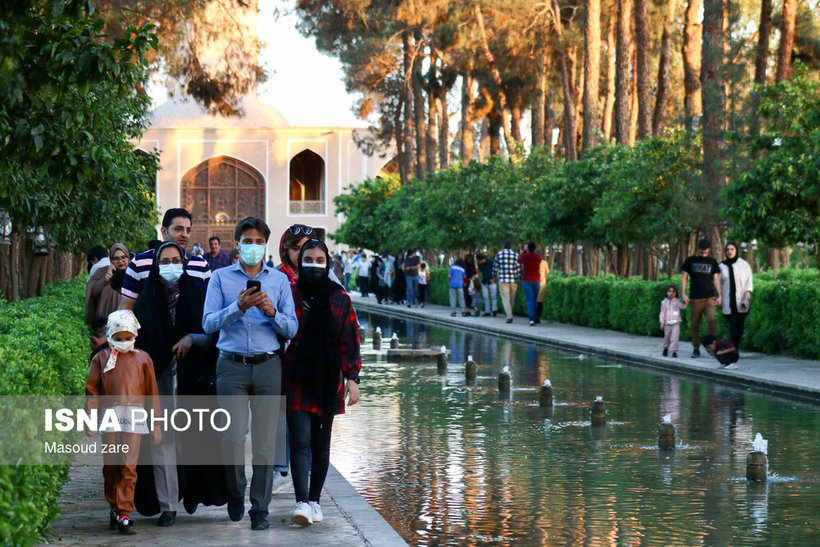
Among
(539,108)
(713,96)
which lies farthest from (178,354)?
(539,108)

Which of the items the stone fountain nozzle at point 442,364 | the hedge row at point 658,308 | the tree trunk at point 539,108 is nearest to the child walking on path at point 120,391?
the stone fountain nozzle at point 442,364

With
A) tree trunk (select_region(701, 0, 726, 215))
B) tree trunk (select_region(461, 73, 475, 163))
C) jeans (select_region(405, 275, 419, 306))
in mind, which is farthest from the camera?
tree trunk (select_region(461, 73, 475, 163))

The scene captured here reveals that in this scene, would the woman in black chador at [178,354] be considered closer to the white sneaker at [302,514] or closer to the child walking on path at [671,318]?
the white sneaker at [302,514]

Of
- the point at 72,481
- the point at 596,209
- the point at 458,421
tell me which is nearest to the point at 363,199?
the point at 596,209

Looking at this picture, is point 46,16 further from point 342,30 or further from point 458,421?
point 342,30

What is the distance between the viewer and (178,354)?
710 cm

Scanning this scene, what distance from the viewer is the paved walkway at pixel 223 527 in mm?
6555

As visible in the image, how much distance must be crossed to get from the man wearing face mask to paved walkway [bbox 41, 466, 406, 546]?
0.20m

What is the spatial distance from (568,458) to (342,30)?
3587cm

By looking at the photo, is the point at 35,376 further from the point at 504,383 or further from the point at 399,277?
the point at 399,277

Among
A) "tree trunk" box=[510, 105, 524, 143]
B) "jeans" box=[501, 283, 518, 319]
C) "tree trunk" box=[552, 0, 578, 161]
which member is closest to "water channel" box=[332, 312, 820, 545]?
"jeans" box=[501, 283, 518, 319]

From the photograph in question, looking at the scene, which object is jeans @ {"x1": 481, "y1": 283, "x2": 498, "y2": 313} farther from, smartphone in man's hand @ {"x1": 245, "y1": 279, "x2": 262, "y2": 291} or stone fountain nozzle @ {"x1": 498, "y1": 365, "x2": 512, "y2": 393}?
smartphone in man's hand @ {"x1": 245, "y1": 279, "x2": 262, "y2": 291}

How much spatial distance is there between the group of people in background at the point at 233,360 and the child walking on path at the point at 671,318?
37.9 ft

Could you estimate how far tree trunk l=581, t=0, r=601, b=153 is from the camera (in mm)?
29703
